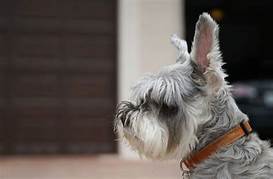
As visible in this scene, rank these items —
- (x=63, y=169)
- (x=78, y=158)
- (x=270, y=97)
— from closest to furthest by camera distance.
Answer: (x=63, y=169) < (x=78, y=158) < (x=270, y=97)

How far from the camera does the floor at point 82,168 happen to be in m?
9.09

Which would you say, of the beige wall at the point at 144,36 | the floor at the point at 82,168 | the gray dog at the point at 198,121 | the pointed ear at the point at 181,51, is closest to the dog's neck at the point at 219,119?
the gray dog at the point at 198,121

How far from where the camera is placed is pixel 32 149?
11.0 meters

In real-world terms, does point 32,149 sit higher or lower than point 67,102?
lower

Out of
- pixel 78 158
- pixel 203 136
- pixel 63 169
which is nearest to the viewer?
pixel 203 136

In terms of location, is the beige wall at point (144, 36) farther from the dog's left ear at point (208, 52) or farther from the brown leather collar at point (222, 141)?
the brown leather collar at point (222, 141)

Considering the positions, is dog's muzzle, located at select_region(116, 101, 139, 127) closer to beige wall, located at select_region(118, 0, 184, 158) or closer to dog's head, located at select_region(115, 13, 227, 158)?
dog's head, located at select_region(115, 13, 227, 158)

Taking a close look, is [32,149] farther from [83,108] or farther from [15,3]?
[15,3]

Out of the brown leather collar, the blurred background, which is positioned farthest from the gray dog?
the blurred background

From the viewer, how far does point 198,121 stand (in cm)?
341

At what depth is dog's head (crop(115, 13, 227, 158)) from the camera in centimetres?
340

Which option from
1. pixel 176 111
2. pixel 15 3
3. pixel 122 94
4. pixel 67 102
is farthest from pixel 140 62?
pixel 176 111

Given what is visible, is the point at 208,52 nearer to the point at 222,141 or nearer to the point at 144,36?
the point at 222,141

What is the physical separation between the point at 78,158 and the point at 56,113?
0.90 m
